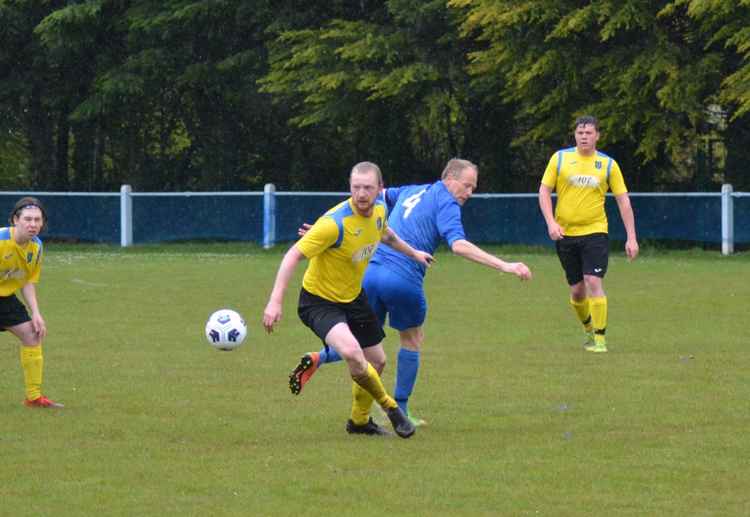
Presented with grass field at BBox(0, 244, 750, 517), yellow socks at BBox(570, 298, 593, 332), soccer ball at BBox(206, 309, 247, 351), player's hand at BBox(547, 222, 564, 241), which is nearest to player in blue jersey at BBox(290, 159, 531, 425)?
grass field at BBox(0, 244, 750, 517)

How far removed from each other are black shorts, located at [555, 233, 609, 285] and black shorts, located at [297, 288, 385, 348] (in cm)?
449

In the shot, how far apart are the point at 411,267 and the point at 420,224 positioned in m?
0.36

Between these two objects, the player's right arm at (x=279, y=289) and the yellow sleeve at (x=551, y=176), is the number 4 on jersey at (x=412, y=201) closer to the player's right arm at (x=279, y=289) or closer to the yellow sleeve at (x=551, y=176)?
→ the player's right arm at (x=279, y=289)

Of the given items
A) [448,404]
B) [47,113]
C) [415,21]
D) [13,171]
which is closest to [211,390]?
[448,404]

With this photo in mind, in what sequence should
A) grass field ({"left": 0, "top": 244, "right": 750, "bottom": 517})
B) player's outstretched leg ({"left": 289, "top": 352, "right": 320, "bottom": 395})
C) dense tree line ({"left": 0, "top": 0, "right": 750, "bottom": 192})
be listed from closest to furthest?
1. grass field ({"left": 0, "top": 244, "right": 750, "bottom": 517})
2. player's outstretched leg ({"left": 289, "top": 352, "right": 320, "bottom": 395})
3. dense tree line ({"left": 0, "top": 0, "right": 750, "bottom": 192})

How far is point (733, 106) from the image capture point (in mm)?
28594

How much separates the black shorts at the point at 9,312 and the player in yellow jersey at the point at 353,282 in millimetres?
2263

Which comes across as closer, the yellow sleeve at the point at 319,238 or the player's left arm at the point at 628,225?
the yellow sleeve at the point at 319,238

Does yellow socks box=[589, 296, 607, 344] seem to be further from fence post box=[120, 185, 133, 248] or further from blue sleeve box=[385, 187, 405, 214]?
fence post box=[120, 185, 133, 248]

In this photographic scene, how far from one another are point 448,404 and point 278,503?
3.34 meters

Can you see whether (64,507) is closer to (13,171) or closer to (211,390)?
(211,390)

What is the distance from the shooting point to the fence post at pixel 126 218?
30.3 m

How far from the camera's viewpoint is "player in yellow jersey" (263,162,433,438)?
8281mm

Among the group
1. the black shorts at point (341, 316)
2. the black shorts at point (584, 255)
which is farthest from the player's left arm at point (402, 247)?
the black shorts at point (584, 255)
